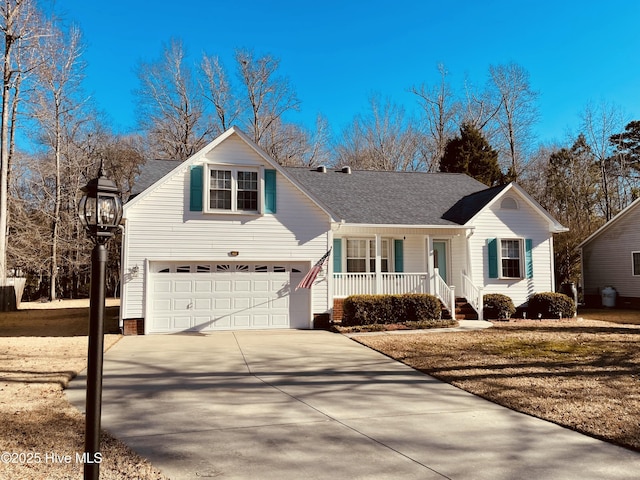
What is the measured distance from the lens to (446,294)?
15.5m

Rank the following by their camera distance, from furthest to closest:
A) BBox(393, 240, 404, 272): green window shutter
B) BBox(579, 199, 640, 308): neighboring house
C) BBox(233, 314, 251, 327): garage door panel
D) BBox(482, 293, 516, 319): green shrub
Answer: BBox(579, 199, 640, 308): neighboring house, BBox(393, 240, 404, 272): green window shutter, BBox(482, 293, 516, 319): green shrub, BBox(233, 314, 251, 327): garage door panel

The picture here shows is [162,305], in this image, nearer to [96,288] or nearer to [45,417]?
[45,417]

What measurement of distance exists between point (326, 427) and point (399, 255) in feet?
39.6

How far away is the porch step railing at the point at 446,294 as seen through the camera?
1514 cm

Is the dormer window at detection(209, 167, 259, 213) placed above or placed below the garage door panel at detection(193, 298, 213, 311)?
above

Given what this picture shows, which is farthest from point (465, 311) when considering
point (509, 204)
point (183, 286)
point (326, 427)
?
point (326, 427)

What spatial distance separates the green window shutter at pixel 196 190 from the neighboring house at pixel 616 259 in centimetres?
1869

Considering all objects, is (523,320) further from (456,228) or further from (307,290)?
(307,290)

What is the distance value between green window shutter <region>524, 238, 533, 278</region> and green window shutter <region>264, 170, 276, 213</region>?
32.3 feet

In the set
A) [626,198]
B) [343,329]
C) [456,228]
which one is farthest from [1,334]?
[626,198]

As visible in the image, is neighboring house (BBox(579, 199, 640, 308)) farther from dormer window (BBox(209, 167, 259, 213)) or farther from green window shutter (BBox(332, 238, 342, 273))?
dormer window (BBox(209, 167, 259, 213))

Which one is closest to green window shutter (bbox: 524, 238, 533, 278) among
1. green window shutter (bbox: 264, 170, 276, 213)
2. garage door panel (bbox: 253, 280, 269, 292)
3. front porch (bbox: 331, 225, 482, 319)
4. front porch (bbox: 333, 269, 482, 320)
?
front porch (bbox: 331, 225, 482, 319)

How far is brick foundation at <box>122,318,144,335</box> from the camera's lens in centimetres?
1291

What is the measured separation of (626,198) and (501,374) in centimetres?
3386
